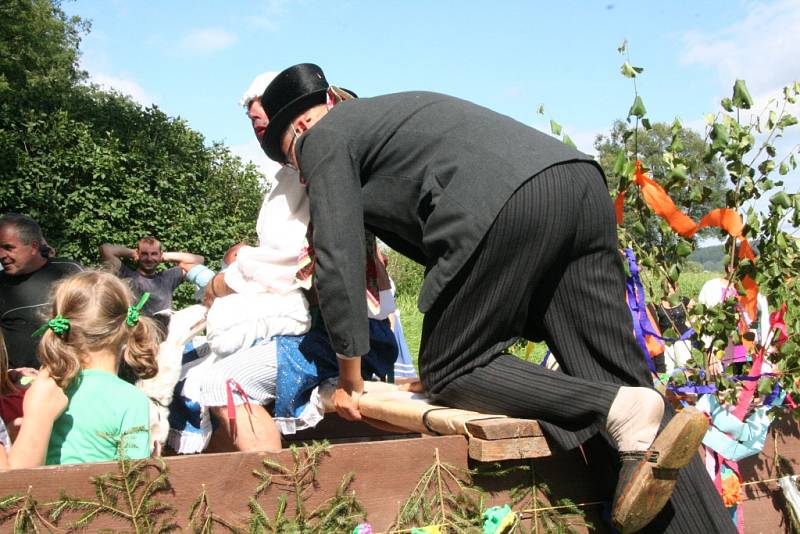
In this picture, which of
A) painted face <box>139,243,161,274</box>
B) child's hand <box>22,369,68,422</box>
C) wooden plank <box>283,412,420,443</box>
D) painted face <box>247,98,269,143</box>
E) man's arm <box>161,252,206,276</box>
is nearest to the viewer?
child's hand <box>22,369,68,422</box>

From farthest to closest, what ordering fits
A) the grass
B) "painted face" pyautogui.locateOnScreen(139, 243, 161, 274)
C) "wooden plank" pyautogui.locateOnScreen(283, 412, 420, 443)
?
the grass < "painted face" pyautogui.locateOnScreen(139, 243, 161, 274) < "wooden plank" pyautogui.locateOnScreen(283, 412, 420, 443)

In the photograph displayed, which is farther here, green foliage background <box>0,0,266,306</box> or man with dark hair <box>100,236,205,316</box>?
green foliage background <box>0,0,266,306</box>

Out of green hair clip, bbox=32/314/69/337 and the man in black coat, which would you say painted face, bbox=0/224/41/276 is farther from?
the man in black coat

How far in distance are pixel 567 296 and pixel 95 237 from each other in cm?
976

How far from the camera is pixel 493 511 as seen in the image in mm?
2129

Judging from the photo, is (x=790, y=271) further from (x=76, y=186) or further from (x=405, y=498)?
(x=76, y=186)

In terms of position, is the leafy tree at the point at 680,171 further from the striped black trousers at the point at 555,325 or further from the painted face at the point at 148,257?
the painted face at the point at 148,257

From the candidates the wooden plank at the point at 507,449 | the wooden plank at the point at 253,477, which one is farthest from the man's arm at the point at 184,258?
the wooden plank at the point at 507,449

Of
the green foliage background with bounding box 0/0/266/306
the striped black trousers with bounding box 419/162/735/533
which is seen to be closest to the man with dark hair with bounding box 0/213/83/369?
the striped black trousers with bounding box 419/162/735/533

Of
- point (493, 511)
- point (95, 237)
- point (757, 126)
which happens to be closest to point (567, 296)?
point (493, 511)

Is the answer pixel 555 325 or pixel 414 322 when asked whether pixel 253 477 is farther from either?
pixel 414 322

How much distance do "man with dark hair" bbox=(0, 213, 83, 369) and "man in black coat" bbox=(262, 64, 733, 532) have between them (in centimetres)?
322

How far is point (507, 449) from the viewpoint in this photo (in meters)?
2.10

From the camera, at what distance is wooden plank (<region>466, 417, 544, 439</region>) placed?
6.83 ft
